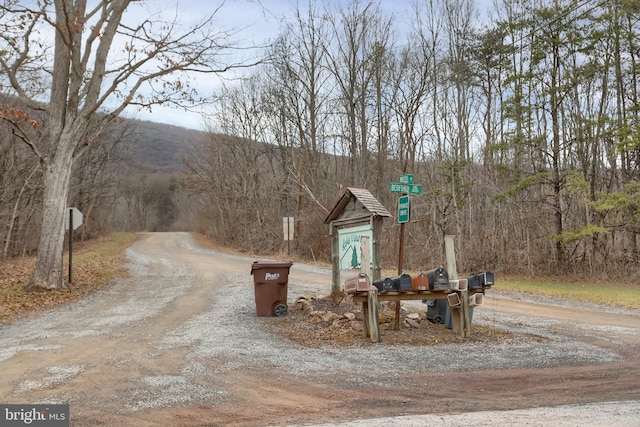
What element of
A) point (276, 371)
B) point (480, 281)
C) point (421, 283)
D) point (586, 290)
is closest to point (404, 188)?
point (421, 283)

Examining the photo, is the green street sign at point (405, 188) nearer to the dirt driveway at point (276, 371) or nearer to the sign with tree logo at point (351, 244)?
the sign with tree logo at point (351, 244)

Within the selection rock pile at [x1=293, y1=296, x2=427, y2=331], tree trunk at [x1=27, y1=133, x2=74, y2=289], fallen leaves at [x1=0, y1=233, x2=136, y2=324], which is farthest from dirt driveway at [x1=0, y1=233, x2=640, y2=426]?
tree trunk at [x1=27, y1=133, x2=74, y2=289]

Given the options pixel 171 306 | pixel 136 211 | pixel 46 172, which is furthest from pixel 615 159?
pixel 136 211

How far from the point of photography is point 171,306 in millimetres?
13242

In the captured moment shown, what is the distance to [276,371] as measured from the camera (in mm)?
7145

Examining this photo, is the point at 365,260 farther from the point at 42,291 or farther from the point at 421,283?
the point at 42,291

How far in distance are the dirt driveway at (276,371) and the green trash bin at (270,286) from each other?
45 centimetres

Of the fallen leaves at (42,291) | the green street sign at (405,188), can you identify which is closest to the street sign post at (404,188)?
the green street sign at (405,188)

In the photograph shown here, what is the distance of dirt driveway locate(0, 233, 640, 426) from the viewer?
5.53 metres

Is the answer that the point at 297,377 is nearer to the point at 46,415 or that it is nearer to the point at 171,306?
the point at 46,415

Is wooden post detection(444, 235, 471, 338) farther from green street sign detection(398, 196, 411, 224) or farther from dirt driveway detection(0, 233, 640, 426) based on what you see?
green street sign detection(398, 196, 411, 224)

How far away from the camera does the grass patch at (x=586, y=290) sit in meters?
16.3

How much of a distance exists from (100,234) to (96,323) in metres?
45.2

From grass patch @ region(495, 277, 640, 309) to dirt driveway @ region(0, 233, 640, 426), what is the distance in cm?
449
